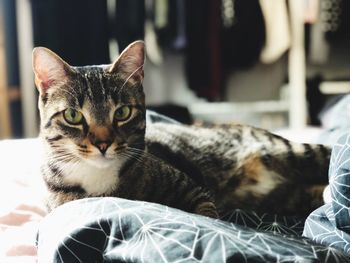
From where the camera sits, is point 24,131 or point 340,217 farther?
point 24,131

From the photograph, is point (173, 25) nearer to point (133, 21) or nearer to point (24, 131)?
point (133, 21)

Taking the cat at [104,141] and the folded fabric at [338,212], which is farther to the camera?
the cat at [104,141]

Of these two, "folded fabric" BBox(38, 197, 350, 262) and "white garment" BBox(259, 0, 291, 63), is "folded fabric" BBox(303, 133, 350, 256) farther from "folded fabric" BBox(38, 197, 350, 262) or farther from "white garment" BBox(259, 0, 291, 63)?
"white garment" BBox(259, 0, 291, 63)

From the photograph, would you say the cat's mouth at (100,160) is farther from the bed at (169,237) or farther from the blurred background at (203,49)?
the blurred background at (203,49)

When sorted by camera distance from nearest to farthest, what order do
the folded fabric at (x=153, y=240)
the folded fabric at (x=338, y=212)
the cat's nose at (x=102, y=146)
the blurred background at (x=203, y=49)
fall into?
1. the folded fabric at (x=153, y=240)
2. the folded fabric at (x=338, y=212)
3. the cat's nose at (x=102, y=146)
4. the blurred background at (x=203, y=49)

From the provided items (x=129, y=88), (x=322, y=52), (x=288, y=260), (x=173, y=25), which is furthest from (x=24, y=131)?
(x=288, y=260)

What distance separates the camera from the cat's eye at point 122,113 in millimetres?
985

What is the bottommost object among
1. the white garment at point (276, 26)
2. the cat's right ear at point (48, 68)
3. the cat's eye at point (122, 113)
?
the cat's eye at point (122, 113)

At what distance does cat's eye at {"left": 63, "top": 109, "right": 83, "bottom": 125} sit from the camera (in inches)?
37.7

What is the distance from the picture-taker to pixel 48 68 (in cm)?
97

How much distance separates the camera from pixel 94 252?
2.26 ft

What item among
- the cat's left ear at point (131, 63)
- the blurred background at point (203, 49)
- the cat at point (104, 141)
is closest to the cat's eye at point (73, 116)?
the cat at point (104, 141)

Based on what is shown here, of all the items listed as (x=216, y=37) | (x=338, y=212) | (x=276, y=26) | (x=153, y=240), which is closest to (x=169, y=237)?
(x=153, y=240)

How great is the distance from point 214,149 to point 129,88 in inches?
14.6
